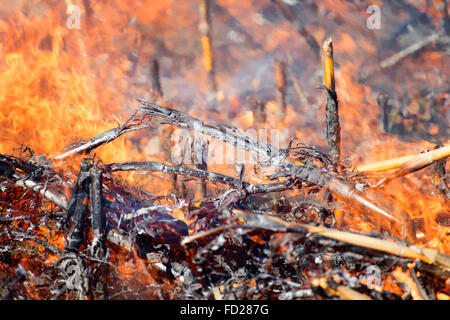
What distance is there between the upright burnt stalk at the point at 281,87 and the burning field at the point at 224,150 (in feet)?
0.17

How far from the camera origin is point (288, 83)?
12.2 m

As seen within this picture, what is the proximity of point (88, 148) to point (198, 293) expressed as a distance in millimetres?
2292

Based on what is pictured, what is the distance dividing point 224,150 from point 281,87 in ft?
12.0

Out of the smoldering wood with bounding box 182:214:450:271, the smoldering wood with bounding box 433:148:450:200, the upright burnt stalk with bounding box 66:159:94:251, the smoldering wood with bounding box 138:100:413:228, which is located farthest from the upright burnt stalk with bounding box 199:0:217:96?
the smoldering wood with bounding box 182:214:450:271

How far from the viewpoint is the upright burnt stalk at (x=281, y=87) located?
11612mm

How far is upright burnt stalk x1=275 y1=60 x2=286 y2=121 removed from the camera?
1161cm

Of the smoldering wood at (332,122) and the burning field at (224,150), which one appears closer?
the burning field at (224,150)

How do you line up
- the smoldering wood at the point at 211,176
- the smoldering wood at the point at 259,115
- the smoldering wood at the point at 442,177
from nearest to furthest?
the smoldering wood at the point at 211,176, the smoldering wood at the point at 442,177, the smoldering wood at the point at 259,115

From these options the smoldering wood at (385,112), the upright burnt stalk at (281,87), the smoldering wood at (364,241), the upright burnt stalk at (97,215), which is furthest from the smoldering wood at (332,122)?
the upright burnt stalk at (281,87)

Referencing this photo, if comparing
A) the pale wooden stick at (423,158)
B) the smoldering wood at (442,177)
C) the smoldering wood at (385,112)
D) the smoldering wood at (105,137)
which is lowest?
the smoldering wood at (442,177)

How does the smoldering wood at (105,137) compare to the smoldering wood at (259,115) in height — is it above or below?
below

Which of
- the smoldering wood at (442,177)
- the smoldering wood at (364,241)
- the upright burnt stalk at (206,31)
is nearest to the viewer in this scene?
the smoldering wood at (364,241)

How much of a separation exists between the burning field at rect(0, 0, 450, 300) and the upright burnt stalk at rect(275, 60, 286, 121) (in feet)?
0.17

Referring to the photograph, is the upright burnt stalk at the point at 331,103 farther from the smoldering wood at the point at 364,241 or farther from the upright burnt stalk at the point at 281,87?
the upright burnt stalk at the point at 281,87
